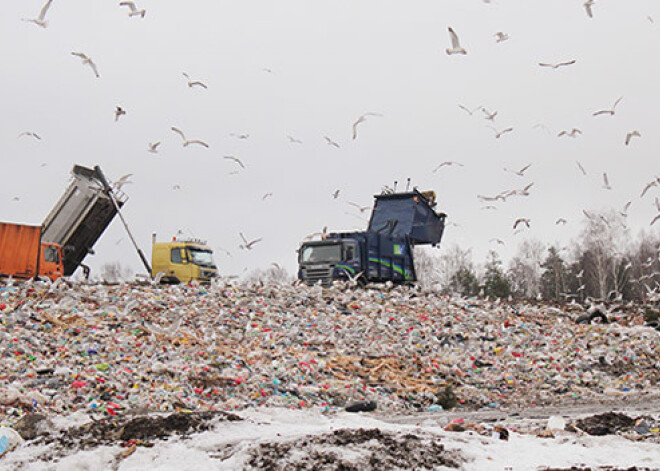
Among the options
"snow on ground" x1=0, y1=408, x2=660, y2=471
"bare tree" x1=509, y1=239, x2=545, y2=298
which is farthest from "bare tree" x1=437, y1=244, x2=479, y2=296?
"snow on ground" x1=0, y1=408, x2=660, y2=471

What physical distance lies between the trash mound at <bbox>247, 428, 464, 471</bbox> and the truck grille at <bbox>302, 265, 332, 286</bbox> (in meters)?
11.6

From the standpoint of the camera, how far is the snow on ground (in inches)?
167

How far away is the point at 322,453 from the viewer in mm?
4316

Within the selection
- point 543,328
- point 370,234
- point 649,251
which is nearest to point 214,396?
point 543,328

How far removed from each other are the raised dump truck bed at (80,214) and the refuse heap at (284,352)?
3.60 metres

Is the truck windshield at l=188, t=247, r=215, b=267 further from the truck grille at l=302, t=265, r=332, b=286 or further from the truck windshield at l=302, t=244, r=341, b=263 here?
the truck grille at l=302, t=265, r=332, b=286

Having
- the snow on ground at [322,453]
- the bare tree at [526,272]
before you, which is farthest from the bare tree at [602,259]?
the snow on ground at [322,453]

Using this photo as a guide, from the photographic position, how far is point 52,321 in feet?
32.3

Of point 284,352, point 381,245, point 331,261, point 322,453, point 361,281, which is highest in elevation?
point 381,245

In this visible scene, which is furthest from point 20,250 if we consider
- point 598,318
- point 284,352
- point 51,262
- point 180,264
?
point 598,318

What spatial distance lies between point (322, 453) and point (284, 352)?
587cm

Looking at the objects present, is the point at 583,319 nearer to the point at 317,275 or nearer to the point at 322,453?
the point at 317,275

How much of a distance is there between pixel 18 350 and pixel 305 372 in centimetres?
387

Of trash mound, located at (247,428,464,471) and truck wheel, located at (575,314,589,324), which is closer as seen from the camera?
trash mound, located at (247,428,464,471)
